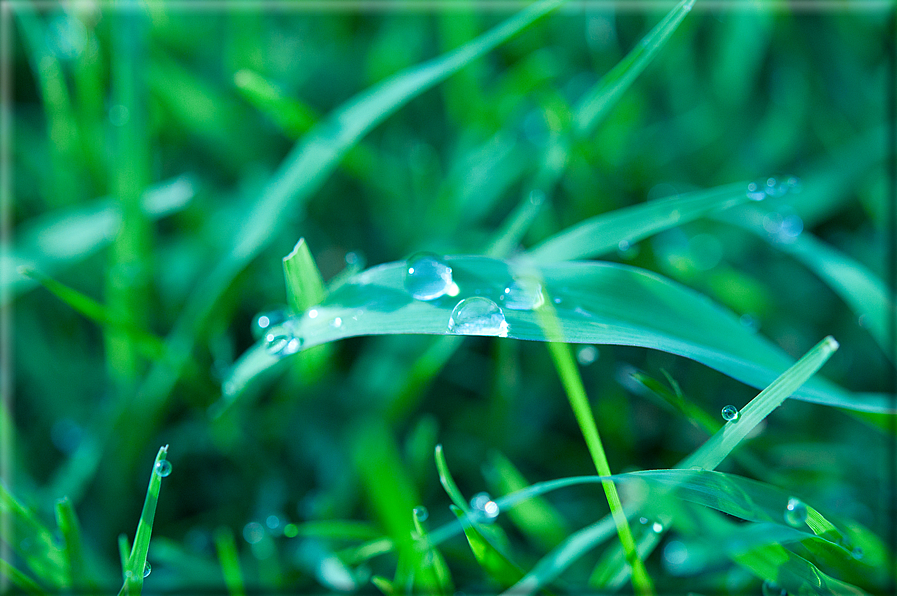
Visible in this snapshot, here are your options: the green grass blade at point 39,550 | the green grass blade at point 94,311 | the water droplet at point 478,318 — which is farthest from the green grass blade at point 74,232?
the water droplet at point 478,318

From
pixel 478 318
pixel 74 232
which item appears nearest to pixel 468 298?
pixel 478 318

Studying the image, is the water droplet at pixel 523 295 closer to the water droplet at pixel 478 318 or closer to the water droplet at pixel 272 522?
the water droplet at pixel 478 318

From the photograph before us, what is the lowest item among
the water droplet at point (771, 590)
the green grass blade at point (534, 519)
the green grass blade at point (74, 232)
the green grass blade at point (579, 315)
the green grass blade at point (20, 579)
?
the green grass blade at point (20, 579)

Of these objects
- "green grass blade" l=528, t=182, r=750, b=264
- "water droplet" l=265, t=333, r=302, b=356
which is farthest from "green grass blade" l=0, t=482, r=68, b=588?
"green grass blade" l=528, t=182, r=750, b=264

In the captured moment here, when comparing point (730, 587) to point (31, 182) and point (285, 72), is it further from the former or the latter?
point (31, 182)

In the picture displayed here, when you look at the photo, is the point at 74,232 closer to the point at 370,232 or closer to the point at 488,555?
the point at 370,232

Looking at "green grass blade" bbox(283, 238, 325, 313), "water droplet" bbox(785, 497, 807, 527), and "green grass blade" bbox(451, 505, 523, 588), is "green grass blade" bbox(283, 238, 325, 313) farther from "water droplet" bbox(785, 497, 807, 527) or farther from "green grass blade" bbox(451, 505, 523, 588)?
"water droplet" bbox(785, 497, 807, 527)
